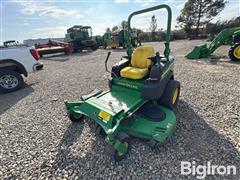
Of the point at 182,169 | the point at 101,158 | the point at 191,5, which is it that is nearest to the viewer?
the point at 182,169

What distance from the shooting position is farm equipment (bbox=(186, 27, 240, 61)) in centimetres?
786

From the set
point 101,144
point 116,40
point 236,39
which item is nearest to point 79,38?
point 116,40

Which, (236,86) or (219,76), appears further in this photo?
(219,76)

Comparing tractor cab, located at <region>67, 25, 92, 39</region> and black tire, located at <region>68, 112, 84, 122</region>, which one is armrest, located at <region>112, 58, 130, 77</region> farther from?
tractor cab, located at <region>67, 25, 92, 39</region>

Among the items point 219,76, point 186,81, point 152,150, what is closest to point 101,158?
point 152,150

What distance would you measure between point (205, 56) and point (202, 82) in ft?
15.6

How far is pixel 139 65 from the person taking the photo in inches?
141

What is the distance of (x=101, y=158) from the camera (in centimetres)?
242

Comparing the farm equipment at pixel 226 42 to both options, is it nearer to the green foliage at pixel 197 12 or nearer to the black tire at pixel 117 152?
the black tire at pixel 117 152

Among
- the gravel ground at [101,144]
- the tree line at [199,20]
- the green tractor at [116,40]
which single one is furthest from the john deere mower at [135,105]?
the tree line at [199,20]

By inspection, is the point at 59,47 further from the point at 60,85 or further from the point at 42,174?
the point at 42,174
